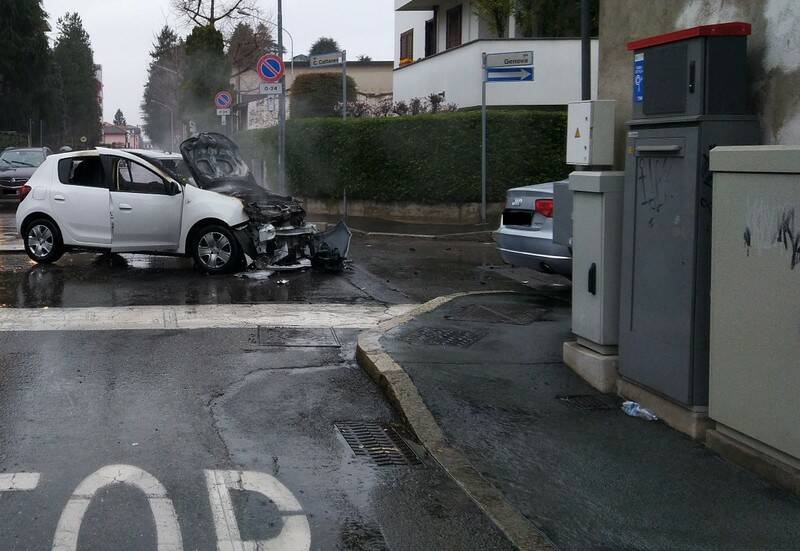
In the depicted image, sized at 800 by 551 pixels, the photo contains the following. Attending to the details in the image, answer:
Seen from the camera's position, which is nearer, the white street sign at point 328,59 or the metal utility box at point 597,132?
the metal utility box at point 597,132

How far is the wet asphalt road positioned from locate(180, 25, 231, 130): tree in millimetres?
37440

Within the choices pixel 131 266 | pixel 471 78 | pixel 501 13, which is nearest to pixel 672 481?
pixel 131 266

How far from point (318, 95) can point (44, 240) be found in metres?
35.2

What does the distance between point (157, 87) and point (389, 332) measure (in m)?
106

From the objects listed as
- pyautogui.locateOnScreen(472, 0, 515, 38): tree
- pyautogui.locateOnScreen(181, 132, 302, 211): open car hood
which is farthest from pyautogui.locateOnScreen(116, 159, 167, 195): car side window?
pyautogui.locateOnScreen(472, 0, 515, 38): tree

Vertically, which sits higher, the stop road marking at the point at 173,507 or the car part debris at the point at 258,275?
the car part debris at the point at 258,275

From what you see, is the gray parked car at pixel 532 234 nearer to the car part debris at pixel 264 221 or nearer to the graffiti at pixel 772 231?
the car part debris at pixel 264 221

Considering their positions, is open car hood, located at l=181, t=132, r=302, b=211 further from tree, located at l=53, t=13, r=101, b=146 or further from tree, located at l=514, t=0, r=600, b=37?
tree, located at l=53, t=13, r=101, b=146

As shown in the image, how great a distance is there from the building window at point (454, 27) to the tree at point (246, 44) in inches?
1309

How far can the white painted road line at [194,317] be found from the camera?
31.9 feet

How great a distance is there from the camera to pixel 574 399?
6.96 meters

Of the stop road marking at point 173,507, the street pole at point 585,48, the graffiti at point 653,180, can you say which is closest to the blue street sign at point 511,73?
the street pole at point 585,48

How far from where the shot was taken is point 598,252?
7016 millimetres

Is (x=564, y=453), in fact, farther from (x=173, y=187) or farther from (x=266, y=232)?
(x=173, y=187)
